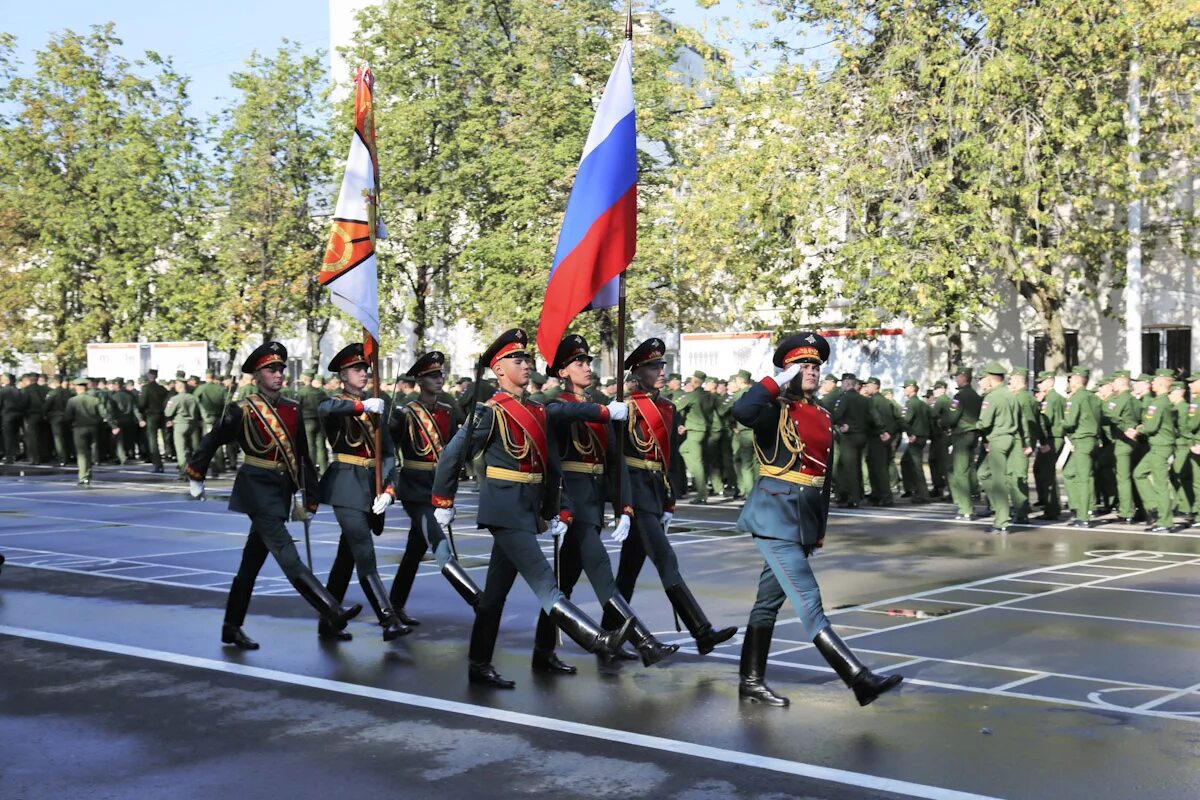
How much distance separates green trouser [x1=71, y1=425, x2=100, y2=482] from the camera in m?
26.2

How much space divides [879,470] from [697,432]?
284cm

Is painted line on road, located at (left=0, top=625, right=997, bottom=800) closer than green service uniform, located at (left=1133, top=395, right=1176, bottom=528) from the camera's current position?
Yes

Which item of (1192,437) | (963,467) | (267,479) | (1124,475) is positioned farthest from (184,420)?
(267,479)

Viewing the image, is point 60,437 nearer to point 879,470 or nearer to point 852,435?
point 852,435

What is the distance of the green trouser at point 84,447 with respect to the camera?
1032 inches

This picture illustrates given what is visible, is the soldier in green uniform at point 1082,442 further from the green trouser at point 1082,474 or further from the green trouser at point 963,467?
the green trouser at point 963,467

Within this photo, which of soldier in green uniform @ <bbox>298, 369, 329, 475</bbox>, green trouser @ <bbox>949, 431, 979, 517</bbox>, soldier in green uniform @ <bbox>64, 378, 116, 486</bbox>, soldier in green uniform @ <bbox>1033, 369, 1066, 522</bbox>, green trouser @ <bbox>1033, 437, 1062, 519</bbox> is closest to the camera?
soldier in green uniform @ <bbox>1033, 369, 1066, 522</bbox>

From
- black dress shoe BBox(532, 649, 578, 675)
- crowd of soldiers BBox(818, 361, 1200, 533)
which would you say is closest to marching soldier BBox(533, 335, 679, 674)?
black dress shoe BBox(532, 649, 578, 675)

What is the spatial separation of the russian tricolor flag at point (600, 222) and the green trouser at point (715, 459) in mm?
13779

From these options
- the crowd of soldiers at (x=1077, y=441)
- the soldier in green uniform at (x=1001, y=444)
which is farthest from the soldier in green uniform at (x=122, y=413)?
the soldier in green uniform at (x=1001, y=444)

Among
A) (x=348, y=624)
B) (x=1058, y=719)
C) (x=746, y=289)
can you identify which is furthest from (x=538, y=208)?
(x=1058, y=719)

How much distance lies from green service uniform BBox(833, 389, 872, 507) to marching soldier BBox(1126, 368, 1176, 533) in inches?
167

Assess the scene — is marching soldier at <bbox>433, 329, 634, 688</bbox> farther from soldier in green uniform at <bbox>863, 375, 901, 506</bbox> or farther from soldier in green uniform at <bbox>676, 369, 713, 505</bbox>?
soldier in green uniform at <bbox>676, 369, 713, 505</bbox>

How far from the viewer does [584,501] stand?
9.01 m
